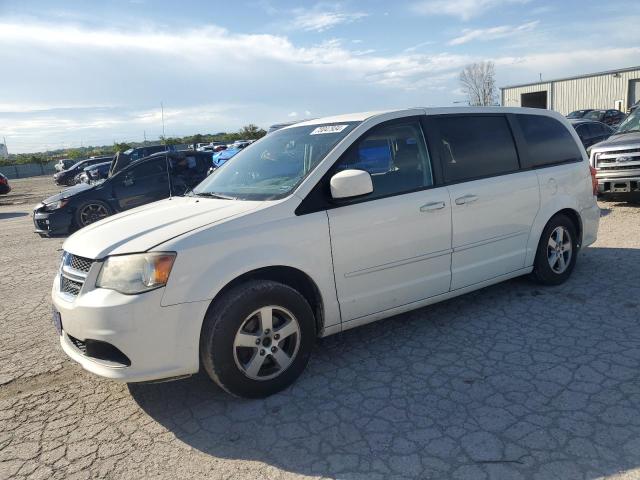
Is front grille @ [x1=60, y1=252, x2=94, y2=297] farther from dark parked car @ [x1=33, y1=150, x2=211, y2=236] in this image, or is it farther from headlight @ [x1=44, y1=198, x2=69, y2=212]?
headlight @ [x1=44, y1=198, x2=69, y2=212]

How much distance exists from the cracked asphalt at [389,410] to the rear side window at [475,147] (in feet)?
4.23

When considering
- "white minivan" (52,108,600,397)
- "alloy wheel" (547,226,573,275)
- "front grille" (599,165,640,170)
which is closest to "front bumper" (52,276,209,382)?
"white minivan" (52,108,600,397)

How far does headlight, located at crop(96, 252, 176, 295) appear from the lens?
9.71ft

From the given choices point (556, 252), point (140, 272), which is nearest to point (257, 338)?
point (140, 272)

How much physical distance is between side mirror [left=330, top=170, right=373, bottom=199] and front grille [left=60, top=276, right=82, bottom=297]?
175 centimetres

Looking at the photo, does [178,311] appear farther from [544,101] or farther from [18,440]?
[544,101]

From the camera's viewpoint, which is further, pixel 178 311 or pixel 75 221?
pixel 75 221

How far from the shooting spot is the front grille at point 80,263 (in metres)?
3.21

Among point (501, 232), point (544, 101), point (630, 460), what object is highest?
point (544, 101)

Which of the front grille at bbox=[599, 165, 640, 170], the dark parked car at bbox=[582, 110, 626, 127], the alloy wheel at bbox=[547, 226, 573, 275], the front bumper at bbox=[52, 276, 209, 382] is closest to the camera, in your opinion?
the front bumper at bbox=[52, 276, 209, 382]

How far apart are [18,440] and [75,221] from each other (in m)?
8.22

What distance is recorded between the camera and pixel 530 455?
264 cm

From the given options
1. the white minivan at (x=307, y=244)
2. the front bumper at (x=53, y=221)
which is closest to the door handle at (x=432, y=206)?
the white minivan at (x=307, y=244)

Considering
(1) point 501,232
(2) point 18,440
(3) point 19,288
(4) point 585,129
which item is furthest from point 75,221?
(4) point 585,129
